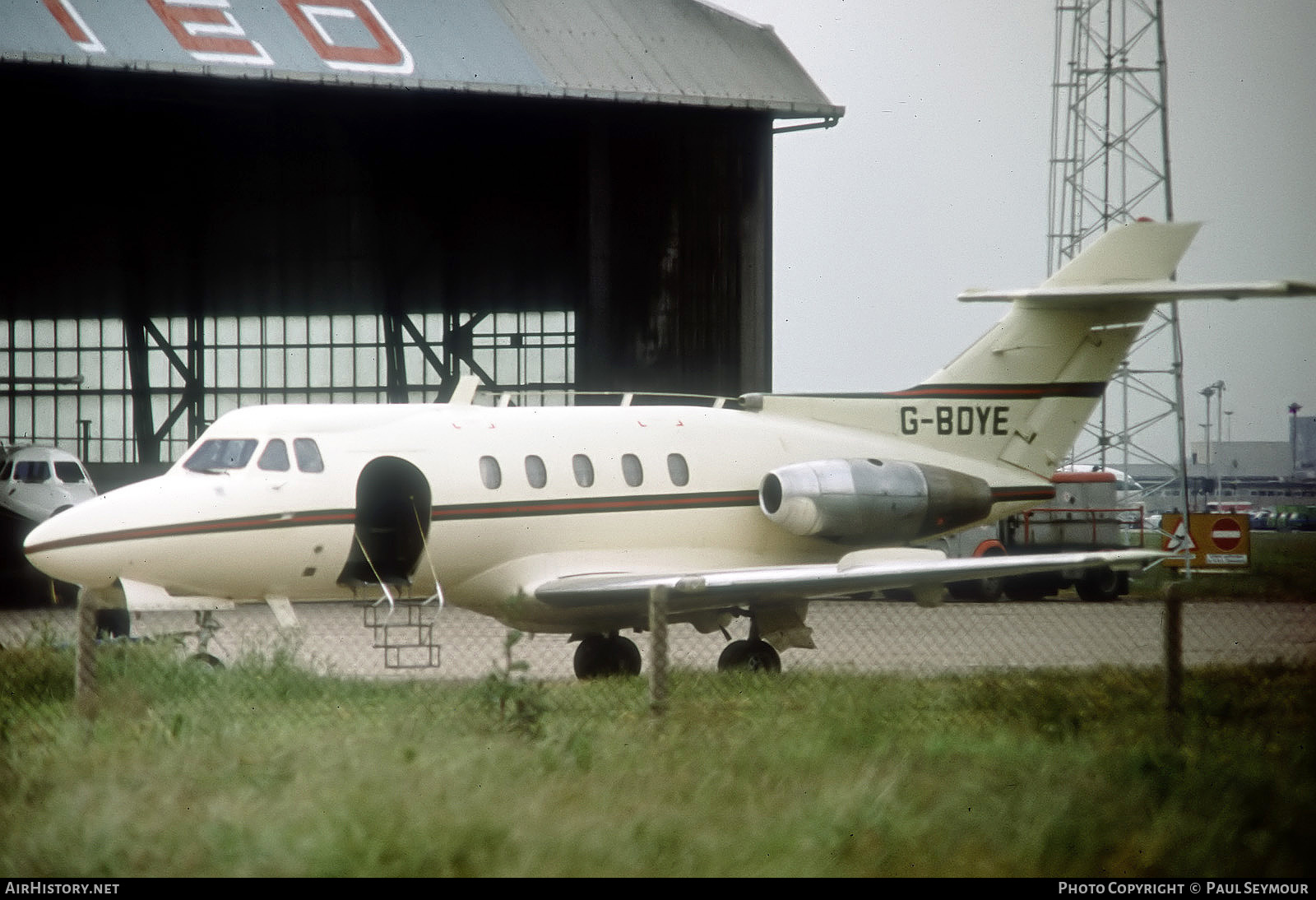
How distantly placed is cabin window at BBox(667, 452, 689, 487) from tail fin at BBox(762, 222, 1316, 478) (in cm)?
162

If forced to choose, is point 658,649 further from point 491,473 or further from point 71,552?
point 71,552

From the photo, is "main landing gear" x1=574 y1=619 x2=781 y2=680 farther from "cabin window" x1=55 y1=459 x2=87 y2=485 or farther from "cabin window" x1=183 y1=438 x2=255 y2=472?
"cabin window" x1=55 y1=459 x2=87 y2=485

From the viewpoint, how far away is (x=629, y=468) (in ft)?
50.2

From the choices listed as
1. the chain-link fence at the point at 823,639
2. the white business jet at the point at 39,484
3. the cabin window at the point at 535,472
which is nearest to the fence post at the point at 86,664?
the chain-link fence at the point at 823,639

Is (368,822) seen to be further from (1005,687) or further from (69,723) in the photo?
(1005,687)

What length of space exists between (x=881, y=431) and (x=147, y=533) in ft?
27.4

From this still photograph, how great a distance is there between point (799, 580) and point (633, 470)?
117 inches

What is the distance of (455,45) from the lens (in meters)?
26.0

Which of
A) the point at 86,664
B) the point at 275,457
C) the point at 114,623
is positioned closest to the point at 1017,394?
the point at 275,457

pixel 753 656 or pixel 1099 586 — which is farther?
pixel 1099 586

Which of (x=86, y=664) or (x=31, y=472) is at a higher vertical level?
(x=31, y=472)

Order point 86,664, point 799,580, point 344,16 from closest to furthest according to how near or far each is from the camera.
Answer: point 86,664
point 799,580
point 344,16

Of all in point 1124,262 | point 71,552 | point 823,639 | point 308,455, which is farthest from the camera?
point 823,639

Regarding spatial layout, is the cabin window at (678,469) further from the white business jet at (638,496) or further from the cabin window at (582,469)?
the cabin window at (582,469)
